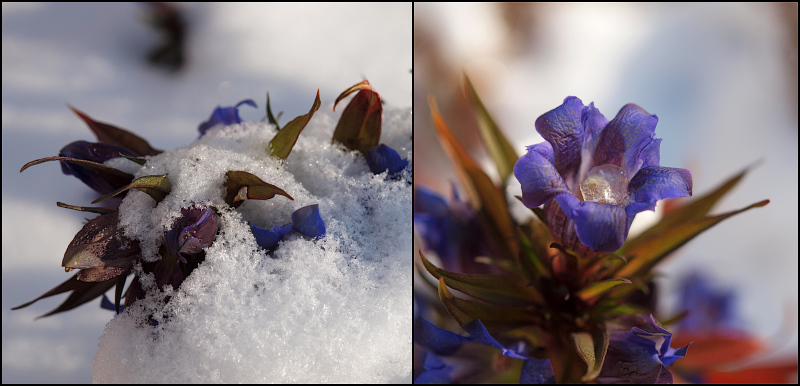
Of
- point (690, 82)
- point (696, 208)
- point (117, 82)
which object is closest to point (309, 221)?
point (696, 208)

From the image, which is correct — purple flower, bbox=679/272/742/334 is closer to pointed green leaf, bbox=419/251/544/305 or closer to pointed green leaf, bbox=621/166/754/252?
pointed green leaf, bbox=621/166/754/252

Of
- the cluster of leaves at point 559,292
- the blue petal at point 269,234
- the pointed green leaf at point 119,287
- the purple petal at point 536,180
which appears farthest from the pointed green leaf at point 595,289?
Answer: the pointed green leaf at point 119,287

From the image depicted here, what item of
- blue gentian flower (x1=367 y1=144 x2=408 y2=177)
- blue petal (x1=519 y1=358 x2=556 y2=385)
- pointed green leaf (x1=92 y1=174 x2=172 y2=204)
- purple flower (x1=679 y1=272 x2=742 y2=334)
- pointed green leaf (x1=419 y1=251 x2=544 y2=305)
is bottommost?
purple flower (x1=679 y1=272 x2=742 y2=334)

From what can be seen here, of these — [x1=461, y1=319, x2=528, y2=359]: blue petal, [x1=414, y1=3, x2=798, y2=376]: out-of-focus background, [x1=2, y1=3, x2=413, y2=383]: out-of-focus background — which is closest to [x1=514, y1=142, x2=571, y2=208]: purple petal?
[x1=461, y1=319, x2=528, y2=359]: blue petal

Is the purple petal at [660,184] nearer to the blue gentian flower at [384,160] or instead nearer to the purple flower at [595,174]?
the purple flower at [595,174]

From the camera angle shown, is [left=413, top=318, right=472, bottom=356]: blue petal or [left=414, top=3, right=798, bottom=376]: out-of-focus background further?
[left=414, top=3, right=798, bottom=376]: out-of-focus background

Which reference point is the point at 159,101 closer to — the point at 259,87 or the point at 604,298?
the point at 259,87
